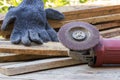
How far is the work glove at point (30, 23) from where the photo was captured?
3.99 ft

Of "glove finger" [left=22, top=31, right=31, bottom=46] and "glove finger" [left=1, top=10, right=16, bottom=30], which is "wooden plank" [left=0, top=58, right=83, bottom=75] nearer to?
"glove finger" [left=22, top=31, right=31, bottom=46]

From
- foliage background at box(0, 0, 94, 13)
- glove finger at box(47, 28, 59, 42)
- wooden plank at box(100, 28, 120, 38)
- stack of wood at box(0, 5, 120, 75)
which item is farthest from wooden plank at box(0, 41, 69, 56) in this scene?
foliage background at box(0, 0, 94, 13)

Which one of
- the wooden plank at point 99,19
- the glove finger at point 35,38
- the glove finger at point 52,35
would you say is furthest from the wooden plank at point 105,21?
the glove finger at point 35,38

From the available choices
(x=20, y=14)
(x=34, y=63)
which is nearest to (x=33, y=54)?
(x=34, y=63)

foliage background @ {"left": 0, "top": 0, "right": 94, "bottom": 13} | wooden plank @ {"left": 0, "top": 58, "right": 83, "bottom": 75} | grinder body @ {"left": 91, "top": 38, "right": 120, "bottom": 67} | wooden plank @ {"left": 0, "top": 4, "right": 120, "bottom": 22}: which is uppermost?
foliage background @ {"left": 0, "top": 0, "right": 94, "bottom": 13}

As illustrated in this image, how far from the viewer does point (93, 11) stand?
1.53 metres

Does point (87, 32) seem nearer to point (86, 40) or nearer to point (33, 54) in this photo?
point (86, 40)

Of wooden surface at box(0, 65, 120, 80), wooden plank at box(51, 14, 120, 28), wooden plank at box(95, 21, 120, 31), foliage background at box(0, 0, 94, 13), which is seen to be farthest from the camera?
foliage background at box(0, 0, 94, 13)

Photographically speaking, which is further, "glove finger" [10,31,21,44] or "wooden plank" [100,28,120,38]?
"wooden plank" [100,28,120,38]

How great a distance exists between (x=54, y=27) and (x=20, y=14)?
0.19 metres

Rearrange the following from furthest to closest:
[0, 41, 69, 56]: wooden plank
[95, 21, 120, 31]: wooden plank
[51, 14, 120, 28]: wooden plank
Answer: [95, 21, 120, 31]: wooden plank < [51, 14, 120, 28]: wooden plank < [0, 41, 69, 56]: wooden plank

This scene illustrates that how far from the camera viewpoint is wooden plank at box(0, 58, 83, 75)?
1.04 metres

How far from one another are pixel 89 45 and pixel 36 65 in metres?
0.19

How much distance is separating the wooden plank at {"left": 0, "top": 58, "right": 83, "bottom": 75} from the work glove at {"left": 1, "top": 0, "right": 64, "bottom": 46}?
0.10 m
